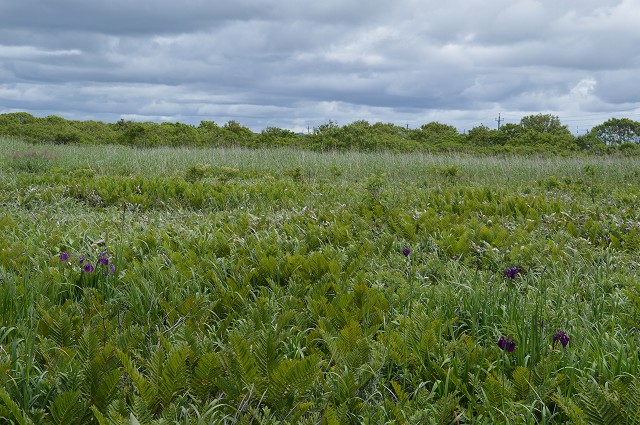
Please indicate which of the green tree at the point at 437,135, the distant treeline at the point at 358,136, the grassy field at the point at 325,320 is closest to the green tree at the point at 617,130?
the distant treeline at the point at 358,136

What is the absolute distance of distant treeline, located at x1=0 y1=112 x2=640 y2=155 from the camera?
1050 inches

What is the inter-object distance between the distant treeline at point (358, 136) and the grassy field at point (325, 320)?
17.0 m

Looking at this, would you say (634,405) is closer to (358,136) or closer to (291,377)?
(291,377)

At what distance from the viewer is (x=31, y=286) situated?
2.92m

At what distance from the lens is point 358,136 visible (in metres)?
26.4

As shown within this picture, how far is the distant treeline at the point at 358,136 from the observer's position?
26.7 metres

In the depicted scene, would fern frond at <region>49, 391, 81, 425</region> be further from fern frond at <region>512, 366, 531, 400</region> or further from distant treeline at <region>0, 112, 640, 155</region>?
distant treeline at <region>0, 112, 640, 155</region>

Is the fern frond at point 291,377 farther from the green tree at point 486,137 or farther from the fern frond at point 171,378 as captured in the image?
the green tree at point 486,137

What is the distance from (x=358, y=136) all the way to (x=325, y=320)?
2434 cm

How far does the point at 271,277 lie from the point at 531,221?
10.5 ft

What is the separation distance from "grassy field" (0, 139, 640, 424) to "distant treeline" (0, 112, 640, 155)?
1695 cm

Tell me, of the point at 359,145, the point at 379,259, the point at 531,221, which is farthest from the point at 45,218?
the point at 359,145

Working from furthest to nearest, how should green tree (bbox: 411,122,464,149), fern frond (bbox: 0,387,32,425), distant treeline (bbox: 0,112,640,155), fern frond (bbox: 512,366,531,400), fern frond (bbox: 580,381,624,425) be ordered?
green tree (bbox: 411,122,464,149)
distant treeline (bbox: 0,112,640,155)
fern frond (bbox: 512,366,531,400)
fern frond (bbox: 580,381,624,425)
fern frond (bbox: 0,387,32,425)

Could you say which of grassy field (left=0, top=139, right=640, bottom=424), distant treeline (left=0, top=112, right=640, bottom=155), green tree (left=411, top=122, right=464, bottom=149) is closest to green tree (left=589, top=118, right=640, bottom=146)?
distant treeline (left=0, top=112, right=640, bottom=155)
